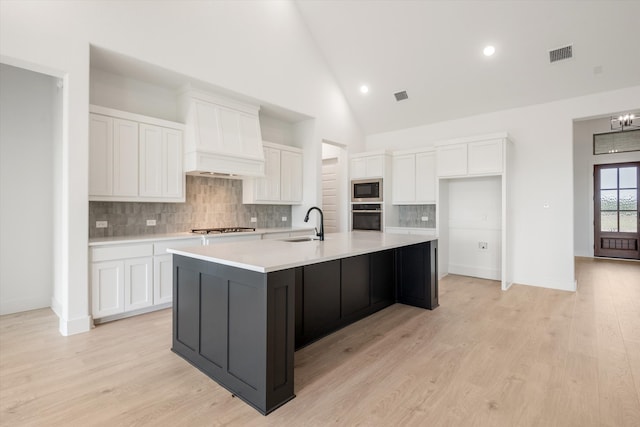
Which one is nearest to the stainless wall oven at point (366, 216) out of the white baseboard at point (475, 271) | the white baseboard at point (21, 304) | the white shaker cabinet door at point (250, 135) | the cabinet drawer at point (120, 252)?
the white baseboard at point (475, 271)

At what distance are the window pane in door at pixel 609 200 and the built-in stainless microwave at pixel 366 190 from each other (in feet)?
19.4

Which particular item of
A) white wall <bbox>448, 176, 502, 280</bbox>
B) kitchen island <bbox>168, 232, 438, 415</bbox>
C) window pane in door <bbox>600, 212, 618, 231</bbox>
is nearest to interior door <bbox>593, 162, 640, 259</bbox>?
window pane in door <bbox>600, 212, 618, 231</bbox>

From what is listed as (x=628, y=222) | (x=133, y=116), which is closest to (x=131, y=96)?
(x=133, y=116)

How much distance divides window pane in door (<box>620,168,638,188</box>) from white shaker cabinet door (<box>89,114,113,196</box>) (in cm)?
1012

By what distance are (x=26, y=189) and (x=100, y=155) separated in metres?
1.11

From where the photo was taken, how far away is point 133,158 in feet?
12.6

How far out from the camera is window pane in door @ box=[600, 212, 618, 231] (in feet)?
25.6

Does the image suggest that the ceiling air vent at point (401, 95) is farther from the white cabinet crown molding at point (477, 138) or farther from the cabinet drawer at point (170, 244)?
the cabinet drawer at point (170, 244)

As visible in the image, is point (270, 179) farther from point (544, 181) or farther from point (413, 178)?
point (544, 181)

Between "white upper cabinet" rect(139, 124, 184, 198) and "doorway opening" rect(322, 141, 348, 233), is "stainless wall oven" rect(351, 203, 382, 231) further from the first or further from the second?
"white upper cabinet" rect(139, 124, 184, 198)

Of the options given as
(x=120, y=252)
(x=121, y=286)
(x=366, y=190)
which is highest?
(x=366, y=190)

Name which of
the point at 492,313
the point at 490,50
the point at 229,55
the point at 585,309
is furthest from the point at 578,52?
the point at 229,55

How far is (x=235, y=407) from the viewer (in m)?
1.97

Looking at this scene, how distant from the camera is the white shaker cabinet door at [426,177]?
5766mm
